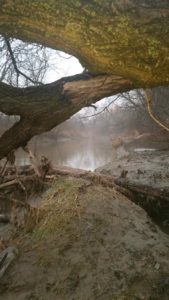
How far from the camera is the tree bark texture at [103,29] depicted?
208 cm

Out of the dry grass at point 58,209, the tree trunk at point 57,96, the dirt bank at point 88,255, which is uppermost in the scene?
the tree trunk at point 57,96

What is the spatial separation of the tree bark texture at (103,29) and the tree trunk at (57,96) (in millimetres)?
561

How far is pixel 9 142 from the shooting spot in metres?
3.37

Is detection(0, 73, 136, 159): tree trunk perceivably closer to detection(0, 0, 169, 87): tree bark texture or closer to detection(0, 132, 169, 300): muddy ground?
detection(0, 0, 169, 87): tree bark texture

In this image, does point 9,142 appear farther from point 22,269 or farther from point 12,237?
point 12,237

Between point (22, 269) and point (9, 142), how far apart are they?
2.04m

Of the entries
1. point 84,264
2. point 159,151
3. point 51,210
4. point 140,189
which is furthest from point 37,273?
point 159,151

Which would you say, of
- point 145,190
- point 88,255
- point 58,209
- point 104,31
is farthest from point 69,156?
point 104,31

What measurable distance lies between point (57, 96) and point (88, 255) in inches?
102

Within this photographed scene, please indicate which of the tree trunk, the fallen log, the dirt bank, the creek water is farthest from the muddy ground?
the creek water

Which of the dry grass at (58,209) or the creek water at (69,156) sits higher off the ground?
the creek water at (69,156)

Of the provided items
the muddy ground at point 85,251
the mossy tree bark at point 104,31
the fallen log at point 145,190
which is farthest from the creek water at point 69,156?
the mossy tree bark at point 104,31

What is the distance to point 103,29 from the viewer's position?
2180 mm

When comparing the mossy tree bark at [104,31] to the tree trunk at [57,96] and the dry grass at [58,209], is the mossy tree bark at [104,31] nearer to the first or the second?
the tree trunk at [57,96]
